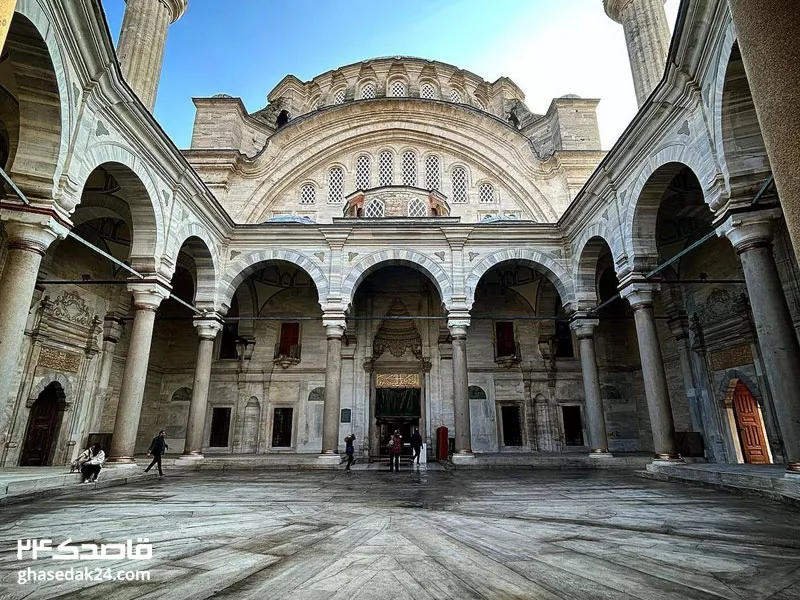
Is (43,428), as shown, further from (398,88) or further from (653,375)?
(398,88)

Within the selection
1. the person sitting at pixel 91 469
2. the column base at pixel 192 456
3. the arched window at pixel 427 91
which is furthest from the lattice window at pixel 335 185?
the person sitting at pixel 91 469

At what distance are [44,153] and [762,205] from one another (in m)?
10.4

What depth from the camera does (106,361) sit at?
12.5 metres

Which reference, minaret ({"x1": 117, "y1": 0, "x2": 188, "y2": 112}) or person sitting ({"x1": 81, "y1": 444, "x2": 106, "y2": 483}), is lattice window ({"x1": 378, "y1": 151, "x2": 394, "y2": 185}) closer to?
minaret ({"x1": 117, "y1": 0, "x2": 188, "y2": 112})

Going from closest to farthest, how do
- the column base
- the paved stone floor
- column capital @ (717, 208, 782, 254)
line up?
1. the paved stone floor
2. column capital @ (717, 208, 782, 254)
3. the column base

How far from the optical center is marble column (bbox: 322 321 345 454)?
11.2 meters

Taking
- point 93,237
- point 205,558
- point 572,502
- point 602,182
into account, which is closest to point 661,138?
point 602,182

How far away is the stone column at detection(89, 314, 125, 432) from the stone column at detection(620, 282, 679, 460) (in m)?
14.0

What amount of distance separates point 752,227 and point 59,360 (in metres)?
15.2

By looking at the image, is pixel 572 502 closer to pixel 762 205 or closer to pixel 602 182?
pixel 762 205

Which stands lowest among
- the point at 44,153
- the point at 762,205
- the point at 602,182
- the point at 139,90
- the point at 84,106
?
the point at 762,205

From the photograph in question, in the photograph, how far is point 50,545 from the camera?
3.21 metres

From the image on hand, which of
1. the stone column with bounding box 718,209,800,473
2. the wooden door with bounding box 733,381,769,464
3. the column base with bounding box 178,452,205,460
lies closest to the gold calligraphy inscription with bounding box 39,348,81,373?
the column base with bounding box 178,452,205,460

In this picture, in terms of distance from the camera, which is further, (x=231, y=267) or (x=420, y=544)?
(x=231, y=267)
